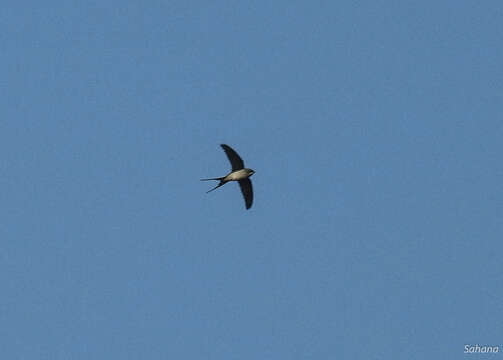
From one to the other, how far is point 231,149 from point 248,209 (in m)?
3.74

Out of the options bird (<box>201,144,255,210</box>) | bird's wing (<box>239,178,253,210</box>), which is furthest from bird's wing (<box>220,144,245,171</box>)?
bird's wing (<box>239,178,253,210</box>)

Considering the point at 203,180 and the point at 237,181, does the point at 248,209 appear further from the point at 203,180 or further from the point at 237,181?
the point at 203,180

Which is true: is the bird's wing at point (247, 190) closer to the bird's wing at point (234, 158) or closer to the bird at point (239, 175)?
the bird at point (239, 175)

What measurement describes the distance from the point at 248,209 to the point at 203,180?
4.48 meters

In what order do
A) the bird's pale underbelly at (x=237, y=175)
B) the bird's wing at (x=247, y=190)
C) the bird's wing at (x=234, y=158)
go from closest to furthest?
the bird's wing at (x=234, y=158), the bird's pale underbelly at (x=237, y=175), the bird's wing at (x=247, y=190)

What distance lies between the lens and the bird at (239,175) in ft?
137

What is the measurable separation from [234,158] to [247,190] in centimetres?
251

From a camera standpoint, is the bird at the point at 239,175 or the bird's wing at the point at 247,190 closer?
the bird at the point at 239,175

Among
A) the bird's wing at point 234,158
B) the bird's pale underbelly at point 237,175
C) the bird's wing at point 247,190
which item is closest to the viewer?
the bird's wing at point 234,158

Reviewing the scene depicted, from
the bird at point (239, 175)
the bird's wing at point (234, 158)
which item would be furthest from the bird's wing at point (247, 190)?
the bird's wing at point (234, 158)

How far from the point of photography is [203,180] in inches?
1565

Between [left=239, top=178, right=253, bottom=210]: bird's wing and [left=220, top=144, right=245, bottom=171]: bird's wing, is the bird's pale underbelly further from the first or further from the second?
[left=239, top=178, right=253, bottom=210]: bird's wing

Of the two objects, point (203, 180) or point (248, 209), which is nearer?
point (203, 180)

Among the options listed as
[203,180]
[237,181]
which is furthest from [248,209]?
[203,180]
